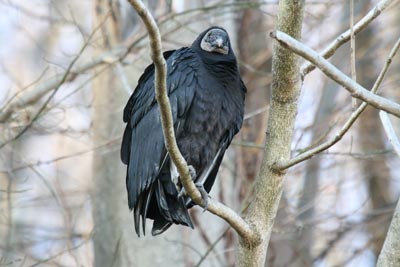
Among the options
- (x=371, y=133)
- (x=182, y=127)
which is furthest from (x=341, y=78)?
(x=371, y=133)

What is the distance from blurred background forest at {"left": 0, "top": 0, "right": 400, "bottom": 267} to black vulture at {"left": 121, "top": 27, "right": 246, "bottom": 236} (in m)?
0.94

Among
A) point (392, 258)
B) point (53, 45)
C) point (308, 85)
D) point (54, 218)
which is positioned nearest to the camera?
point (392, 258)

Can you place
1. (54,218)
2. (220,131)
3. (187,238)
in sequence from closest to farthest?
(220,131)
(187,238)
(54,218)

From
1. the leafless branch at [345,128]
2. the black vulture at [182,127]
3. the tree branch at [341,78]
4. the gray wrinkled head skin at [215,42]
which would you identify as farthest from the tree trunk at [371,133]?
the tree branch at [341,78]

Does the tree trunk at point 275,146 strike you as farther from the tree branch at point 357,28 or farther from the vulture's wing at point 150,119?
the vulture's wing at point 150,119

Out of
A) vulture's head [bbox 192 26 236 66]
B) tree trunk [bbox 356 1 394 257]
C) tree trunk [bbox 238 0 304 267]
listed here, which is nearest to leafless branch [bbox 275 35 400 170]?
tree trunk [bbox 238 0 304 267]

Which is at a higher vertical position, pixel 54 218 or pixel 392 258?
pixel 392 258

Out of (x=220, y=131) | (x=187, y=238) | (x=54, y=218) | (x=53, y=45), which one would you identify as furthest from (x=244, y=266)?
(x=54, y=218)

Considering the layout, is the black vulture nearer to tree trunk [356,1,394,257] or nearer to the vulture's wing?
the vulture's wing

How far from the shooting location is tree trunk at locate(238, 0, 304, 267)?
396 cm

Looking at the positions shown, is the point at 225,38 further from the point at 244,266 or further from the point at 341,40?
the point at 244,266

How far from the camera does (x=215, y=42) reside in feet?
16.7

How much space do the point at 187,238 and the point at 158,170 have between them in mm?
2832

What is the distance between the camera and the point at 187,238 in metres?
7.32
